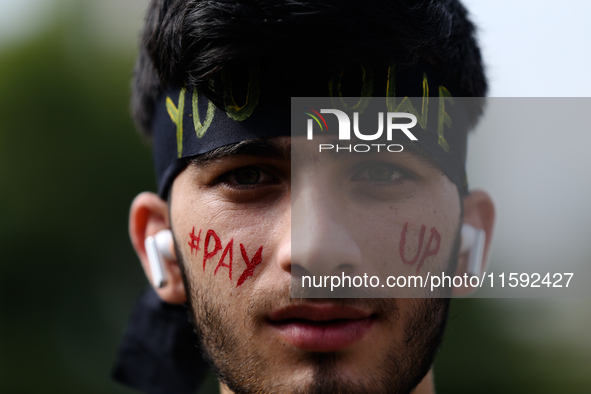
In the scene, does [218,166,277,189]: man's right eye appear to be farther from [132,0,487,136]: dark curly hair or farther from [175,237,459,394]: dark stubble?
[175,237,459,394]: dark stubble

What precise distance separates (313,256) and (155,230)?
1.07 m

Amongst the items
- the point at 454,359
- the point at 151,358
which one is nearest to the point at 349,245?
the point at 151,358

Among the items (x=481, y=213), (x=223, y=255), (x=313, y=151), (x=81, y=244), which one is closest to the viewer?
(x=313, y=151)

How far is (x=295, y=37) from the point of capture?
167 cm

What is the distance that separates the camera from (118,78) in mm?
9070

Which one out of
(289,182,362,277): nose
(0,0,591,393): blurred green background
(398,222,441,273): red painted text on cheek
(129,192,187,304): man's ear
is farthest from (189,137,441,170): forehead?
(0,0,591,393): blurred green background

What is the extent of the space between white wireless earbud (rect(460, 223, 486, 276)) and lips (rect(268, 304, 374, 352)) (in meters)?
0.69

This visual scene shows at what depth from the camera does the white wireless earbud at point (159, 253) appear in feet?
7.25

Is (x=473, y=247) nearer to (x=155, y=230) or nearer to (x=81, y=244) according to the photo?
(x=155, y=230)

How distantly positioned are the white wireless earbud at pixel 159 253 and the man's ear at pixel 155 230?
0.07ft

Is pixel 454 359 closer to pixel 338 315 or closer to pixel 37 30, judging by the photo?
pixel 338 315

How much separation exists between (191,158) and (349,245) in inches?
30.3

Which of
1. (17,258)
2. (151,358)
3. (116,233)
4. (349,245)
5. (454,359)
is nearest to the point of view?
(349,245)

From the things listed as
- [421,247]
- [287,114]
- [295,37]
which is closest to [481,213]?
[421,247]
